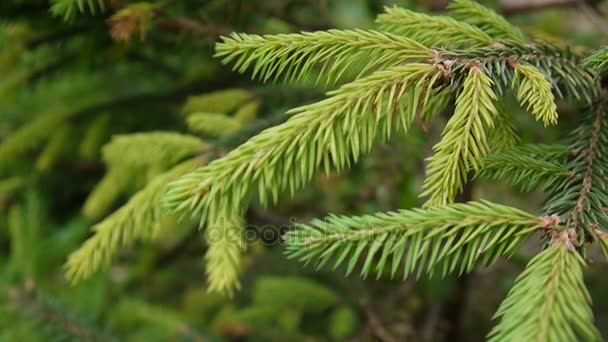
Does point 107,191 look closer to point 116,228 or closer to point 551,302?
point 116,228

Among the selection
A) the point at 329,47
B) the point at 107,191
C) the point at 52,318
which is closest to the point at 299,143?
the point at 329,47

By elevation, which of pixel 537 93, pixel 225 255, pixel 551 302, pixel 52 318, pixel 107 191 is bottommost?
pixel 52 318

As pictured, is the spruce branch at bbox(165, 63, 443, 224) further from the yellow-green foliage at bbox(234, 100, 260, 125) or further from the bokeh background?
the yellow-green foliage at bbox(234, 100, 260, 125)

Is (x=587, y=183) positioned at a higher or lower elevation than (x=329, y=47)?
lower

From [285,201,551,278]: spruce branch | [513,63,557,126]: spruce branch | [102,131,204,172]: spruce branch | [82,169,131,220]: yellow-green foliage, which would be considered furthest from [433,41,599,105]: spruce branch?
[82,169,131,220]: yellow-green foliage

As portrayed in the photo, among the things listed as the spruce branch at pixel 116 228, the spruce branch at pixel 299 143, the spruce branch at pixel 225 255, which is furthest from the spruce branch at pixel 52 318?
the spruce branch at pixel 299 143

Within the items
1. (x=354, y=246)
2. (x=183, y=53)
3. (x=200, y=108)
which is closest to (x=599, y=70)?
(x=354, y=246)
